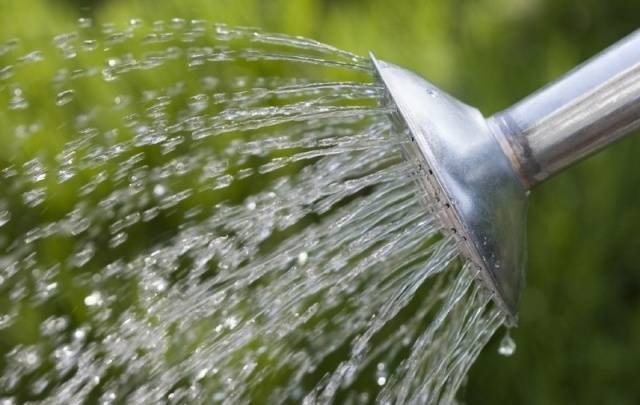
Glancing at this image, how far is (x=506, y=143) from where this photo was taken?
1048mm

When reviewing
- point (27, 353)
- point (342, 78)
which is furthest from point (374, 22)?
point (27, 353)

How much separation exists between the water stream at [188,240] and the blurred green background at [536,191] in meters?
0.11

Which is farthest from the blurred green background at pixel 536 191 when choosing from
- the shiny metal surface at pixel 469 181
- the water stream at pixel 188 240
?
the shiny metal surface at pixel 469 181

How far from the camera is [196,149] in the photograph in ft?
6.47

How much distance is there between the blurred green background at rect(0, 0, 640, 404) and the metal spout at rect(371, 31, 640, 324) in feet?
2.87

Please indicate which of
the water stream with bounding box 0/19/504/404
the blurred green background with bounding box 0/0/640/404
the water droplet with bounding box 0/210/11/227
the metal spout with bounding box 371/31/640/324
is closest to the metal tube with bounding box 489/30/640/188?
the metal spout with bounding box 371/31/640/324

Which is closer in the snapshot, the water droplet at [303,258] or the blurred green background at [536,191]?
the water droplet at [303,258]

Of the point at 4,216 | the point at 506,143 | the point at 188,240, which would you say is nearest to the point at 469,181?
the point at 506,143

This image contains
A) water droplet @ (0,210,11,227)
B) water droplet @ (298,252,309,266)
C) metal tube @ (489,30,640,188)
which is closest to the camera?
metal tube @ (489,30,640,188)

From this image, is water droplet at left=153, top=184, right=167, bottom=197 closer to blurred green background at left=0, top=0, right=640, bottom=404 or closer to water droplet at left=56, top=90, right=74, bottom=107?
water droplet at left=56, top=90, right=74, bottom=107

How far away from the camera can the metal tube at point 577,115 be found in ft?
3.26

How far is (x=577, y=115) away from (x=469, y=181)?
122mm

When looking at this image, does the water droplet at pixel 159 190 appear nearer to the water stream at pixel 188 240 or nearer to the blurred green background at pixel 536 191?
the water stream at pixel 188 240

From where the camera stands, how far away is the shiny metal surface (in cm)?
100
